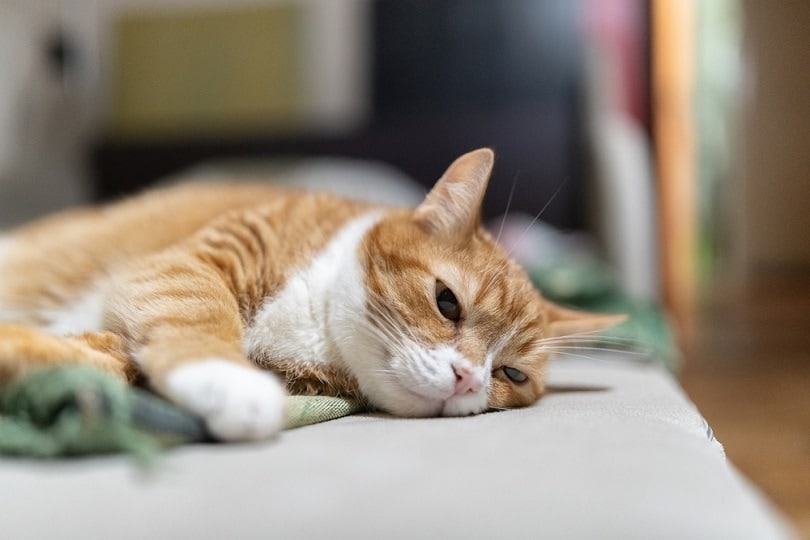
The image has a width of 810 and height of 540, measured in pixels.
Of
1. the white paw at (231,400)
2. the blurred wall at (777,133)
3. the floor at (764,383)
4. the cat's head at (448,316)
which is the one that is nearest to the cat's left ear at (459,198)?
the cat's head at (448,316)

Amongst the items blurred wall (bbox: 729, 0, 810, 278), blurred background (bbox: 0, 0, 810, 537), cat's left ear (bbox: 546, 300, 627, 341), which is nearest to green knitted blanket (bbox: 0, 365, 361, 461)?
cat's left ear (bbox: 546, 300, 627, 341)

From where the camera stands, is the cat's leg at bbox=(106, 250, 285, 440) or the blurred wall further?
the blurred wall

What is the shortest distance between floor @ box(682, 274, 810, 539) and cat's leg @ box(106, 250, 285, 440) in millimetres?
1003

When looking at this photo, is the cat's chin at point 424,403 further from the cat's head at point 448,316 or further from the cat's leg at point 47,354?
the cat's leg at point 47,354

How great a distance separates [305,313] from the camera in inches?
49.9

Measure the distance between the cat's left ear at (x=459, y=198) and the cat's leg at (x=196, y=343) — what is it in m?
0.36

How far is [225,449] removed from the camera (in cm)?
84

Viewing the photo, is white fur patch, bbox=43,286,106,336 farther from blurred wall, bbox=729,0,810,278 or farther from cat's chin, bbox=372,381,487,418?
blurred wall, bbox=729,0,810,278

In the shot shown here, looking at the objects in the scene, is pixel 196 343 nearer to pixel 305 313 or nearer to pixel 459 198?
pixel 305 313

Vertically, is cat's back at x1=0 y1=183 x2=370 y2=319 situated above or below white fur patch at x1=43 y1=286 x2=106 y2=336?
above

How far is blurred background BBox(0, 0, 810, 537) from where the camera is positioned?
319cm

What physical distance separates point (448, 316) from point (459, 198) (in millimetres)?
218

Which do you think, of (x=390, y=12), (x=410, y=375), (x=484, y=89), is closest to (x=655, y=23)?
(x=484, y=89)

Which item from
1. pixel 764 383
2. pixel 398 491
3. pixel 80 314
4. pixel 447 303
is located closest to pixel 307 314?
pixel 447 303
